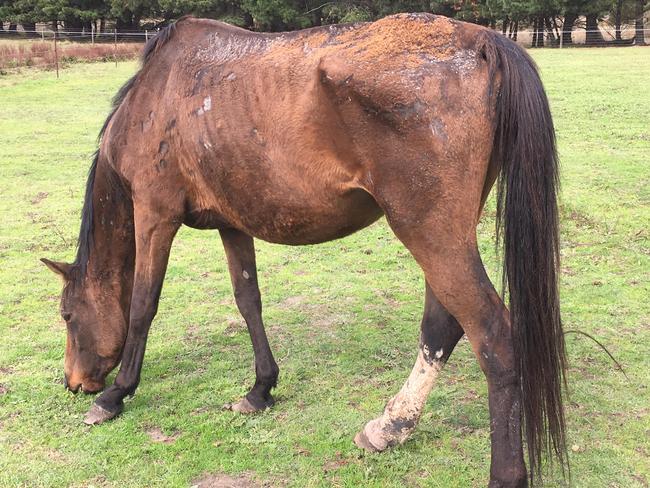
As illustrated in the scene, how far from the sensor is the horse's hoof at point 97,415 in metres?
3.77

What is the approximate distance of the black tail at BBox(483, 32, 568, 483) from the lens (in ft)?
8.86

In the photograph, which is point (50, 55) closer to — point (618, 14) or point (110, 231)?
point (110, 231)

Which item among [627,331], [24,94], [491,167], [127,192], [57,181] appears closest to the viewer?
[491,167]

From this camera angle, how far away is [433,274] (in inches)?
109

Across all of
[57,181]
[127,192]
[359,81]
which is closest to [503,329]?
[359,81]

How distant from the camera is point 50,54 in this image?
2720 centimetres

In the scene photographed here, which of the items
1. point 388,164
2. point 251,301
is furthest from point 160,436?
point 388,164

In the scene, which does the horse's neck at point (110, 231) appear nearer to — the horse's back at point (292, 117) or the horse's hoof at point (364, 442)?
the horse's back at point (292, 117)

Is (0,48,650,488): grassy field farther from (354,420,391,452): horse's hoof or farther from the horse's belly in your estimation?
the horse's belly

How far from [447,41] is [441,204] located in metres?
0.72

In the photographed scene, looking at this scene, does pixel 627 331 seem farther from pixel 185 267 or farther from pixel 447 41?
pixel 185 267

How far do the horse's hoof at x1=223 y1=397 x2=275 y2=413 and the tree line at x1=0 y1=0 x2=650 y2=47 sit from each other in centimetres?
3259

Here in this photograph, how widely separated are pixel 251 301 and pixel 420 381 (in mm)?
1292

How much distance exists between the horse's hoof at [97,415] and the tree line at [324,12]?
3270 centimetres
